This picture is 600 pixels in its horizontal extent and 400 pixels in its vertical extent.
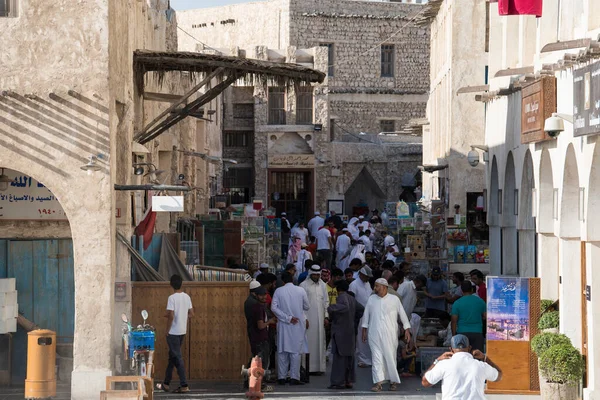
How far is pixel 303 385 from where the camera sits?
1599cm

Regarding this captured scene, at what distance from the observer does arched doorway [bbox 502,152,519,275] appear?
60.8ft

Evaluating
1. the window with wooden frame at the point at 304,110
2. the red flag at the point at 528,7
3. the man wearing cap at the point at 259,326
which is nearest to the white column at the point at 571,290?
the red flag at the point at 528,7

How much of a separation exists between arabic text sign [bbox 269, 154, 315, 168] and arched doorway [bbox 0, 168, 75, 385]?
29.4 m

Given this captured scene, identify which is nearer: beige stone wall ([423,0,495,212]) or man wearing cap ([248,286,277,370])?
man wearing cap ([248,286,277,370])

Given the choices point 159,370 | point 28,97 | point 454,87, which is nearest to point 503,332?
point 159,370

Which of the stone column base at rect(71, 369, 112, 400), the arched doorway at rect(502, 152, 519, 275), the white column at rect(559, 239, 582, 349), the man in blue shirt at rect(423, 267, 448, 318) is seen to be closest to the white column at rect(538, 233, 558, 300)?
the white column at rect(559, 239, 582, 349)

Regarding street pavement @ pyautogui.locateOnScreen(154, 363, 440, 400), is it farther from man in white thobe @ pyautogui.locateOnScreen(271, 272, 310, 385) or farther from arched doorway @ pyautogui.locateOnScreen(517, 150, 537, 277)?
arched doorway @ pyautogui.locateOnScreen(517, 150, 537, 277)

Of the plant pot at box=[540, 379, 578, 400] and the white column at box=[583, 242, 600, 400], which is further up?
the white column at box=[583, 242, 600, 400]

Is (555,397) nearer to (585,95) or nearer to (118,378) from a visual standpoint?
(585,95)

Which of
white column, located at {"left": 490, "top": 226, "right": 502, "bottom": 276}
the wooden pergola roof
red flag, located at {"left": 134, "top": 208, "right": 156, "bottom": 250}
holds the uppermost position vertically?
the wooden pergola roof

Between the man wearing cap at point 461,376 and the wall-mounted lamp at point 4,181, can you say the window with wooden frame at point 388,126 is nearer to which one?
the wall-mounted lamp at point 4,181

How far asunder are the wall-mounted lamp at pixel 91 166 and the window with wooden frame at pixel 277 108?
1225 inches

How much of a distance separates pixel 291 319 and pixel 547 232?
3.55 metres

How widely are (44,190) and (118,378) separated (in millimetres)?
5264
